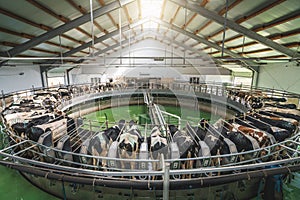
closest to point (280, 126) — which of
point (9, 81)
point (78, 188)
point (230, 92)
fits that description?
point (78, 188)

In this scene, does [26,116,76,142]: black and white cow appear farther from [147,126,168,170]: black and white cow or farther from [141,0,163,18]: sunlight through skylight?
[141,0,163,18]: sunlight through skylight

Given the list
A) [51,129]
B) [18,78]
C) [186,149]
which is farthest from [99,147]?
[18,78]

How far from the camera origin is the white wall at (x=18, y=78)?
303 inches

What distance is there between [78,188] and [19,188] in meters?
1.46

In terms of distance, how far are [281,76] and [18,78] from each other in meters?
14.0

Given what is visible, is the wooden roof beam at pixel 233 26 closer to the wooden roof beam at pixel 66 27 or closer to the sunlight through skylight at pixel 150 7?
the sunlight through skylight at pixel 150 7

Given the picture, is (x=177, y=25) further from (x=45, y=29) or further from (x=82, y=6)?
(x=45, y=29)

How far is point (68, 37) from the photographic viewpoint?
7750mm

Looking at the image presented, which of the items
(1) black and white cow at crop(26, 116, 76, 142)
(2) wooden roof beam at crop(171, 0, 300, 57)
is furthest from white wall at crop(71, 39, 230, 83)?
(1) black and white cow at crop(26, 116, 76, 142)

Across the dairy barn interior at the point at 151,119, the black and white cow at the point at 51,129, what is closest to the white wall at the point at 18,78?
the dairy barn interior at the point at 151,119

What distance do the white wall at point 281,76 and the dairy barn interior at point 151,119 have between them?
0.18 feet

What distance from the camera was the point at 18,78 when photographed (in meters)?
8.68

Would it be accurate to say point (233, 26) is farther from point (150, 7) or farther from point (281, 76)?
point (281, 76)

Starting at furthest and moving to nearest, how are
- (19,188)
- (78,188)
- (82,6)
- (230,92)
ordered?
(230,92) → (82,6) → (19,188) → (78,188)
